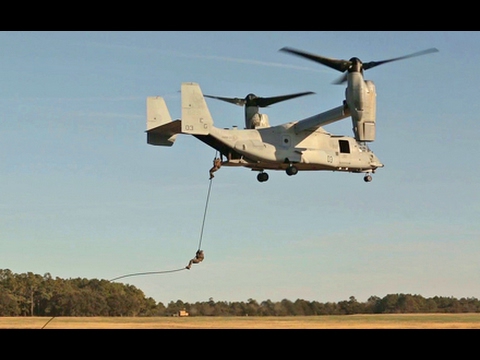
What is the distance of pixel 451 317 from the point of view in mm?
34812

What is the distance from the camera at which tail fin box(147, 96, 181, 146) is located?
3578cm

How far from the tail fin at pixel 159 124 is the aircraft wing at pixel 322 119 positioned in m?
5.73

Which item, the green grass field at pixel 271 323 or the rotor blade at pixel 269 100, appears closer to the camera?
the green grass field at pixel 271 323

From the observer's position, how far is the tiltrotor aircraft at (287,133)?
33.8 m

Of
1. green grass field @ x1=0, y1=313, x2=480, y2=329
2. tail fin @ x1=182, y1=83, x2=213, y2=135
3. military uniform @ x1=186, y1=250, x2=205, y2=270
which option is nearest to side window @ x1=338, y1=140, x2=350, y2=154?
tail fin @ x1=182, y1=83, x2=213, y2=135

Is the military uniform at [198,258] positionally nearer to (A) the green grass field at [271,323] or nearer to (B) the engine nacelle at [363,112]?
(A) the green grass field at [271,323]

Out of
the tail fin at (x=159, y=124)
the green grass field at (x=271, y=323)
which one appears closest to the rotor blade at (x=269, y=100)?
the tail fin at (x=159, y=124)

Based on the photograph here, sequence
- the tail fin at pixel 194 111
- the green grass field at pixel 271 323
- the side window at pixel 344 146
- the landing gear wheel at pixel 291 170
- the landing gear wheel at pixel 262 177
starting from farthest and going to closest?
the landing gear wheel at pixel 262 177 → the side window at pixel 344 146 → the landing gear wheel at pixel 291 170 → the tail fin at pixel 194 111 → the green grass field at pixel 271 323

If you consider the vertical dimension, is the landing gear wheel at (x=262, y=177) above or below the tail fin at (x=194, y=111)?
below

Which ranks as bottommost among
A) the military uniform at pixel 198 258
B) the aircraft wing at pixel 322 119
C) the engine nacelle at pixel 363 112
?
the military uniform at pixel 198 258

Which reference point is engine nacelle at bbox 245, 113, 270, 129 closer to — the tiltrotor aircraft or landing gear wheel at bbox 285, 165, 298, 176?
the tiltrotor aircraft
